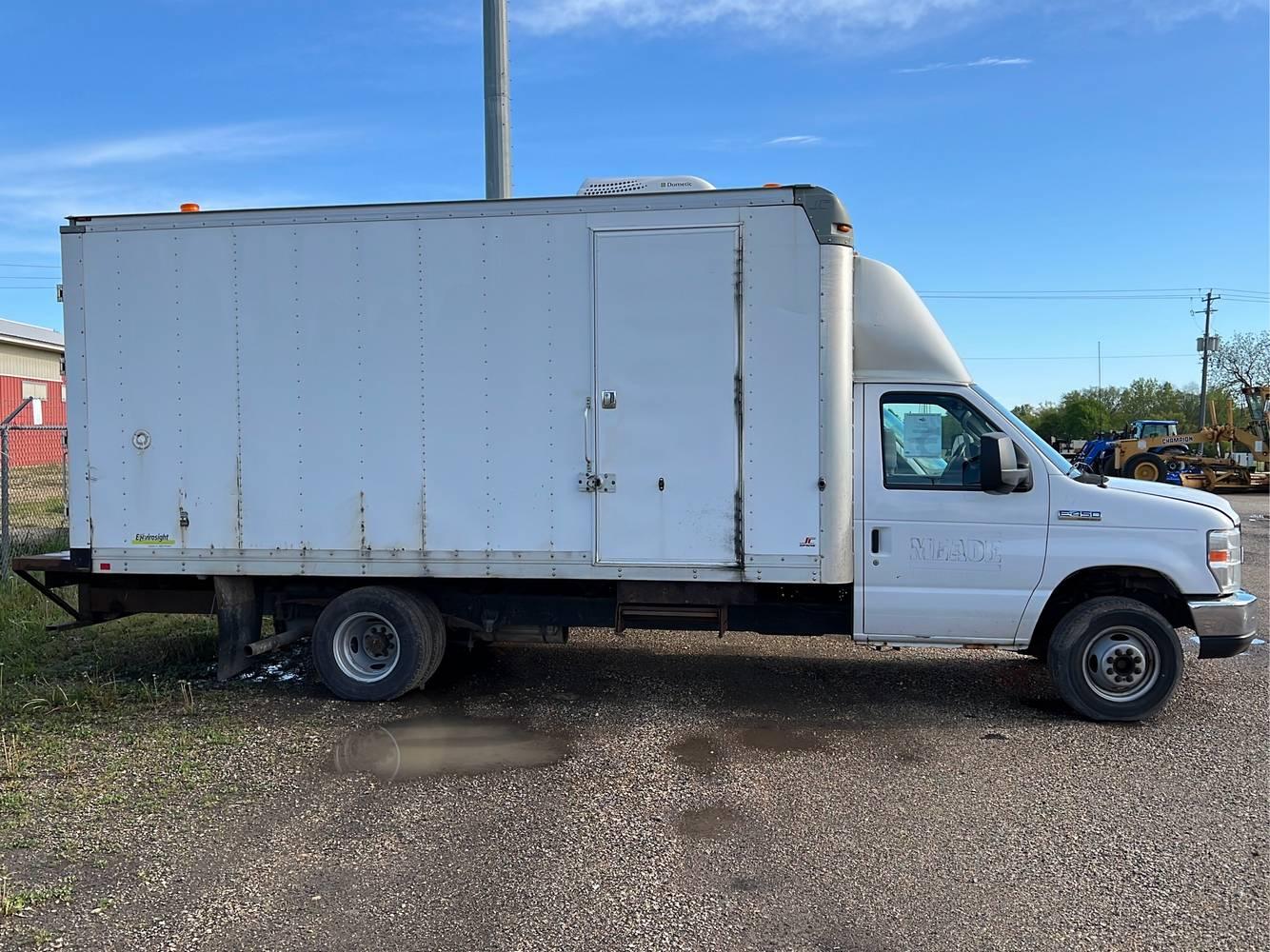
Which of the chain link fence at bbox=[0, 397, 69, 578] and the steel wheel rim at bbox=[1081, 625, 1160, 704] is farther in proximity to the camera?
the chain link fence at bbox=[0, 397, 69, 578]

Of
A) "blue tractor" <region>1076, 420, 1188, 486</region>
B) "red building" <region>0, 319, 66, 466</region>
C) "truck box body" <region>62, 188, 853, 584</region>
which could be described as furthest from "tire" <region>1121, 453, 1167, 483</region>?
"red building" <region>0, 319, 66, 466</region>

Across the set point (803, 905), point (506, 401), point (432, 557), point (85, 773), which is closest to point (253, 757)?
point (85, 773)

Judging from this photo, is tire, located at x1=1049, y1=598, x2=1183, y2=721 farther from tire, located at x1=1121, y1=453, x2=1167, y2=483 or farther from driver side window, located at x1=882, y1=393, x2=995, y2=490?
tire, located at x1=1121, y1=453, x2=1167, y2=483

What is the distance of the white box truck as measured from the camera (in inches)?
231

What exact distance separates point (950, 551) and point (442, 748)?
342cm

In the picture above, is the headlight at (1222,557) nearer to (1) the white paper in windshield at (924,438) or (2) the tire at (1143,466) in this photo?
(1) the white paper in windshield at (924,438)

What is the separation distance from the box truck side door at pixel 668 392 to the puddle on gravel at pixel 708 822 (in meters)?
1.74

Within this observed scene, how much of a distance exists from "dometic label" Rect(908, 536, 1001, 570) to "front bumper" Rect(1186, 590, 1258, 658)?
1316 millimetres

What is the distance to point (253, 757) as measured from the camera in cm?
531

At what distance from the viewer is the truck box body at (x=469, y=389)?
587 cm

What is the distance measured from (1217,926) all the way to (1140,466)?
25282 millimetres

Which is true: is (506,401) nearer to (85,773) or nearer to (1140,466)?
(85,773)

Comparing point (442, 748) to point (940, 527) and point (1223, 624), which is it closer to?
point (940, 527)

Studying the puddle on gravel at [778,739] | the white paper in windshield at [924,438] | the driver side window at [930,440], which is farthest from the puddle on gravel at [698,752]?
the white paper in windshield at [924,438]
